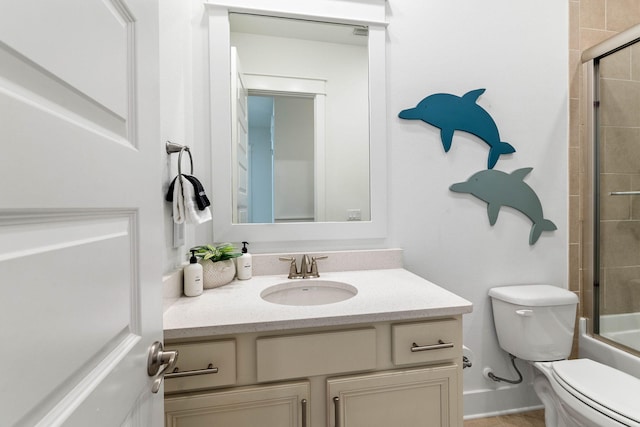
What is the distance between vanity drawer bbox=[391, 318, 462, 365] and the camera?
96cm

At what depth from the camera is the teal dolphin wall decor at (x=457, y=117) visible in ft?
5.12

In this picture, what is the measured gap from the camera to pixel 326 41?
4.90 feet

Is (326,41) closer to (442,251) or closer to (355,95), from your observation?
(355,95)

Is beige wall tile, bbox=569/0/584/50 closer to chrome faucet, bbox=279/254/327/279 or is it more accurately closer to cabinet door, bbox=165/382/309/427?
chrome faucet, bbox=279/254/327/279

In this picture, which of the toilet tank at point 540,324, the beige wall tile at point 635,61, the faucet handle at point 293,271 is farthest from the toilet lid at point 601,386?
the beige wall tile at point 635,61

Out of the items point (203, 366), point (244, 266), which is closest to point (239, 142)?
point (244, 266)

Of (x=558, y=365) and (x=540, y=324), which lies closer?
(x=558, y=365)

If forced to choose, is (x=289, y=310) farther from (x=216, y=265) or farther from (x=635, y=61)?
(x=635, y=61)

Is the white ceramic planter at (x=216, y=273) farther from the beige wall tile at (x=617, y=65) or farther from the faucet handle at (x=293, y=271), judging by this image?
the beige wall tile at (x=617, y=65)

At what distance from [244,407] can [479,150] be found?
1573mm

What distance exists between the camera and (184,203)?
1081mm

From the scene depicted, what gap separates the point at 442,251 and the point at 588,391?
746mm

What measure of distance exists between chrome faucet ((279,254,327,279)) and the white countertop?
0.55 ft

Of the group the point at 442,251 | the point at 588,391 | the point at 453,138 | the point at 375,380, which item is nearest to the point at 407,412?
the point at 375,380
